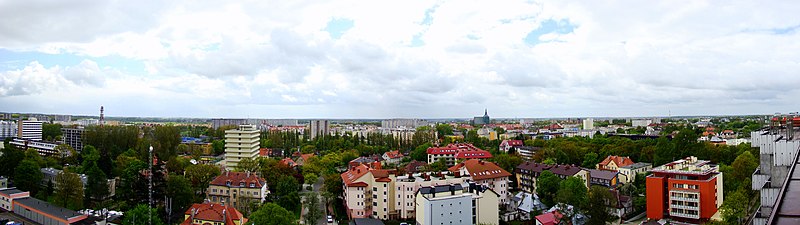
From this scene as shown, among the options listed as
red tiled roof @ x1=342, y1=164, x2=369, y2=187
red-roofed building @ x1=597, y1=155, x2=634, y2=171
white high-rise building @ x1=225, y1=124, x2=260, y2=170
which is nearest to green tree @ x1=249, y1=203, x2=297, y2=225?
red tiled roof @ x1=342, y1=164, x2=369, y2=187

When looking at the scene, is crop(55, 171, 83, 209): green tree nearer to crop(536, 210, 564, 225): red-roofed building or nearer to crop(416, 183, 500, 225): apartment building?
crop(416, 183, 500, 225): apartment building

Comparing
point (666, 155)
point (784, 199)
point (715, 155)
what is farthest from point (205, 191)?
point (715, 155)

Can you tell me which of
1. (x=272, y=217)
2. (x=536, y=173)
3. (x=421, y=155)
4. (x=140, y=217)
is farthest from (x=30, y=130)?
(x=536, y=173)

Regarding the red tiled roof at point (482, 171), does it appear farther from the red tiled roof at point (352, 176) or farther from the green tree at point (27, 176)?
the green tree at point (27, 176)

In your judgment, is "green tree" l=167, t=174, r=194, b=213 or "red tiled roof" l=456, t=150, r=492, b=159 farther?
"red tiled roof" l=456, t=150, r=492, b=159

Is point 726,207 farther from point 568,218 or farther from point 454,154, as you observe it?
point 454,154

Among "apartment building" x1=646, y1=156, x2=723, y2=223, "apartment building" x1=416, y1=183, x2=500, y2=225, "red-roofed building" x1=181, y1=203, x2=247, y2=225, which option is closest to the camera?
"red-roofed building" x1=181, y1=203, x2=247, y2=225

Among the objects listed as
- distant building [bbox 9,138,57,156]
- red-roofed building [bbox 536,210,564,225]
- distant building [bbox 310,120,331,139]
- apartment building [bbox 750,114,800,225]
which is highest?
apartment building [bbox 750,114,800,225]
